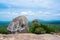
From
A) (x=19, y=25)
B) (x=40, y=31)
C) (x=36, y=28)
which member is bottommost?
(x=40, y=31)

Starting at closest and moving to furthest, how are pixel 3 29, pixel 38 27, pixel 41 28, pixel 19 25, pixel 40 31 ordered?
pixel 40 31, pixel 41 28, pixel 19 25, pixel 38 27, pixel 3 29

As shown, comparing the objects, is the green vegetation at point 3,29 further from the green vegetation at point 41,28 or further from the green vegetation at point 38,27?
the green vegetation at point 41,28

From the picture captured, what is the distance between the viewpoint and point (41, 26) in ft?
26.1

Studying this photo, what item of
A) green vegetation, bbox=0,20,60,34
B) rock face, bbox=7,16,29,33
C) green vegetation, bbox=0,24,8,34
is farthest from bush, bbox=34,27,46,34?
green vegetation, bbox=0,24,8,34

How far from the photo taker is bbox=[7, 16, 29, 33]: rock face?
7.50 meters

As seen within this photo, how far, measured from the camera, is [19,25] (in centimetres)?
770

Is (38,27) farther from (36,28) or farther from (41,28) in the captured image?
(41,28)

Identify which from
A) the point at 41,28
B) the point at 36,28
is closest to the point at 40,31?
the point at 41,28

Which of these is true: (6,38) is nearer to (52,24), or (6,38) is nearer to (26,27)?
(26,27)

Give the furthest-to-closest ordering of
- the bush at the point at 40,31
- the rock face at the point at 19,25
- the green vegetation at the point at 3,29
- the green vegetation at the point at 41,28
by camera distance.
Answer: the green vegetation at the point at 3,29 → the green vegetation at the point at 41,28 → the rock face at the point at 19,25 → the bush at the point at 40,31

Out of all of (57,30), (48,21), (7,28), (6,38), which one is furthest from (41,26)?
(6,38)

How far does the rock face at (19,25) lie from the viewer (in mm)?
7505

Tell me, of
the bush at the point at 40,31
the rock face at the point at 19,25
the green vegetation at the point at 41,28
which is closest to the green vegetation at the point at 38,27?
the green vegetation at the point at 41,28

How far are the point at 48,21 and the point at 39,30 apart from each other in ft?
2.91
